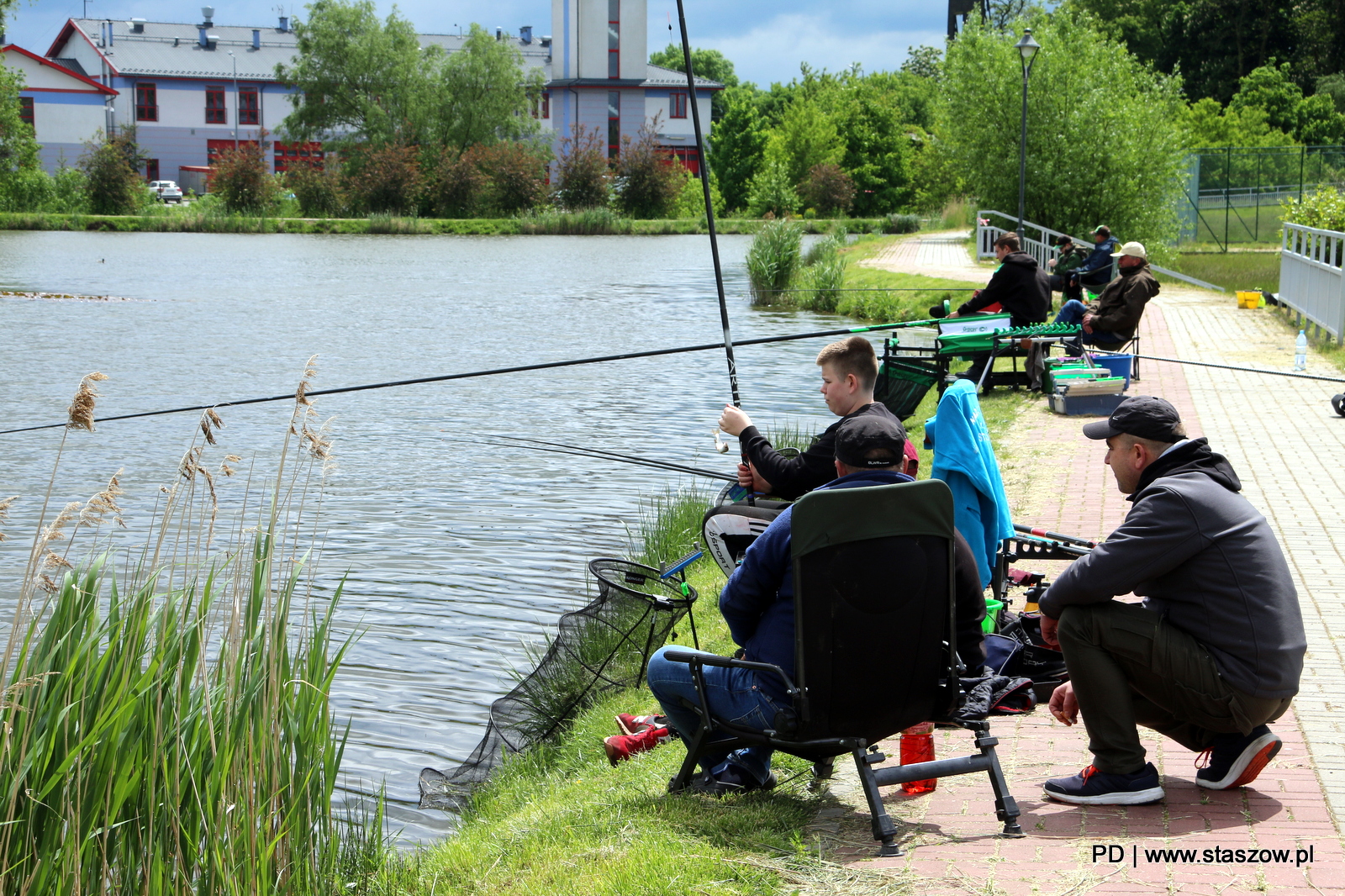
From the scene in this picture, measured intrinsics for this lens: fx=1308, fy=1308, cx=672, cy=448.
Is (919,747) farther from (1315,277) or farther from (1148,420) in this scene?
(1315,277)

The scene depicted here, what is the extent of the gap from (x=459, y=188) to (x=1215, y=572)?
6888 centimetres

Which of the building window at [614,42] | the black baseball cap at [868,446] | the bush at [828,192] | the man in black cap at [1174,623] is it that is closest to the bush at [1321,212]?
the man in black cap at [1174,623]

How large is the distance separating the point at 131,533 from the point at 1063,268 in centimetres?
1410

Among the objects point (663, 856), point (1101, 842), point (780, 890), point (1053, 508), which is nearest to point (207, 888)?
point (663, 856)

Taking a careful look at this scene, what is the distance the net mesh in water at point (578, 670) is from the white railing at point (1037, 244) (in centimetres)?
1376

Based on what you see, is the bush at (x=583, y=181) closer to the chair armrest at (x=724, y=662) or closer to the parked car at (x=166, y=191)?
the parked car at (x=166, y=191)

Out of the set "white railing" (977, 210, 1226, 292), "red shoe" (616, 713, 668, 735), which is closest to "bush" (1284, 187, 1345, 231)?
"white railing" (977, 210, 1226, 292)

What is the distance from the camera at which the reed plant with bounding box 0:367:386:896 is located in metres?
3.50

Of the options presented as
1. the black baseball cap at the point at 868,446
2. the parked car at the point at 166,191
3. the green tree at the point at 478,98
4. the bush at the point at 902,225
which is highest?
the green tree at the point at 478,98

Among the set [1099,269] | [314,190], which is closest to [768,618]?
[1099,269]

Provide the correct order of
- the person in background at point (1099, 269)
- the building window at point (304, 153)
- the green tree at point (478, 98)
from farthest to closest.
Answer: the green tree at point (478, 98) < the building window at point (304, 153) < the person in background at point (1099, 269)

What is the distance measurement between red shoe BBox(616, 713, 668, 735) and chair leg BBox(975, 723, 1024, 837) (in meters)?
1.68

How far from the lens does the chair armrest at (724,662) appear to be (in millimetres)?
3865

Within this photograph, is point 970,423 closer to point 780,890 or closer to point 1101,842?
point 1101,842
